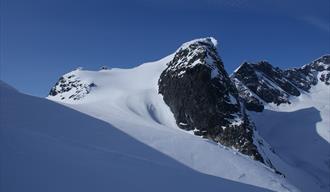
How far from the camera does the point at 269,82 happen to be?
152 metres

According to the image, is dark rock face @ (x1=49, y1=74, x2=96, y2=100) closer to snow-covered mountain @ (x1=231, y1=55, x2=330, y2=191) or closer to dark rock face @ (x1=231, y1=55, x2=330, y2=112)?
snow-covered mountain @ (x1=231, y1=55, x2=330, y2=191)

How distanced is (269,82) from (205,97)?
77.8 m

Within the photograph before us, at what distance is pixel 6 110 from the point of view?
26.2 metres

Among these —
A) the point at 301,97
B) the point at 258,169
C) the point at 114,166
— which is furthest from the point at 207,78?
the point at 301,97

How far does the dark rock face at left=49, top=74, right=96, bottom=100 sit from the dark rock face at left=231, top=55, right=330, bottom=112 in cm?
5053

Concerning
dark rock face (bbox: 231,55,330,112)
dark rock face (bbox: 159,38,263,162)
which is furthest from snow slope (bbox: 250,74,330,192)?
dark rock face (bbox: 159,38,263,162)

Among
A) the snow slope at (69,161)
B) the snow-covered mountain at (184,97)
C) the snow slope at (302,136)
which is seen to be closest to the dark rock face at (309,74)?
the snow slope at (302,136)

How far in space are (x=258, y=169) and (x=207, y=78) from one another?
47.8 meters

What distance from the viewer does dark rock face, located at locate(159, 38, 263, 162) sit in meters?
72.6

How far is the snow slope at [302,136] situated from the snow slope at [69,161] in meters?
53.6

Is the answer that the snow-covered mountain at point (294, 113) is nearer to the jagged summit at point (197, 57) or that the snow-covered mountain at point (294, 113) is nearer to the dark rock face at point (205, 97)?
the dark rock face at point (205, 97)

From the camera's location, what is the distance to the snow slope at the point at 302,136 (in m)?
86.6

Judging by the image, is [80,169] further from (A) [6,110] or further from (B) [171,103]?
(B) [171,103]

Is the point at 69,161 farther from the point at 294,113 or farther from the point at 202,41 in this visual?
the point at 294,113
